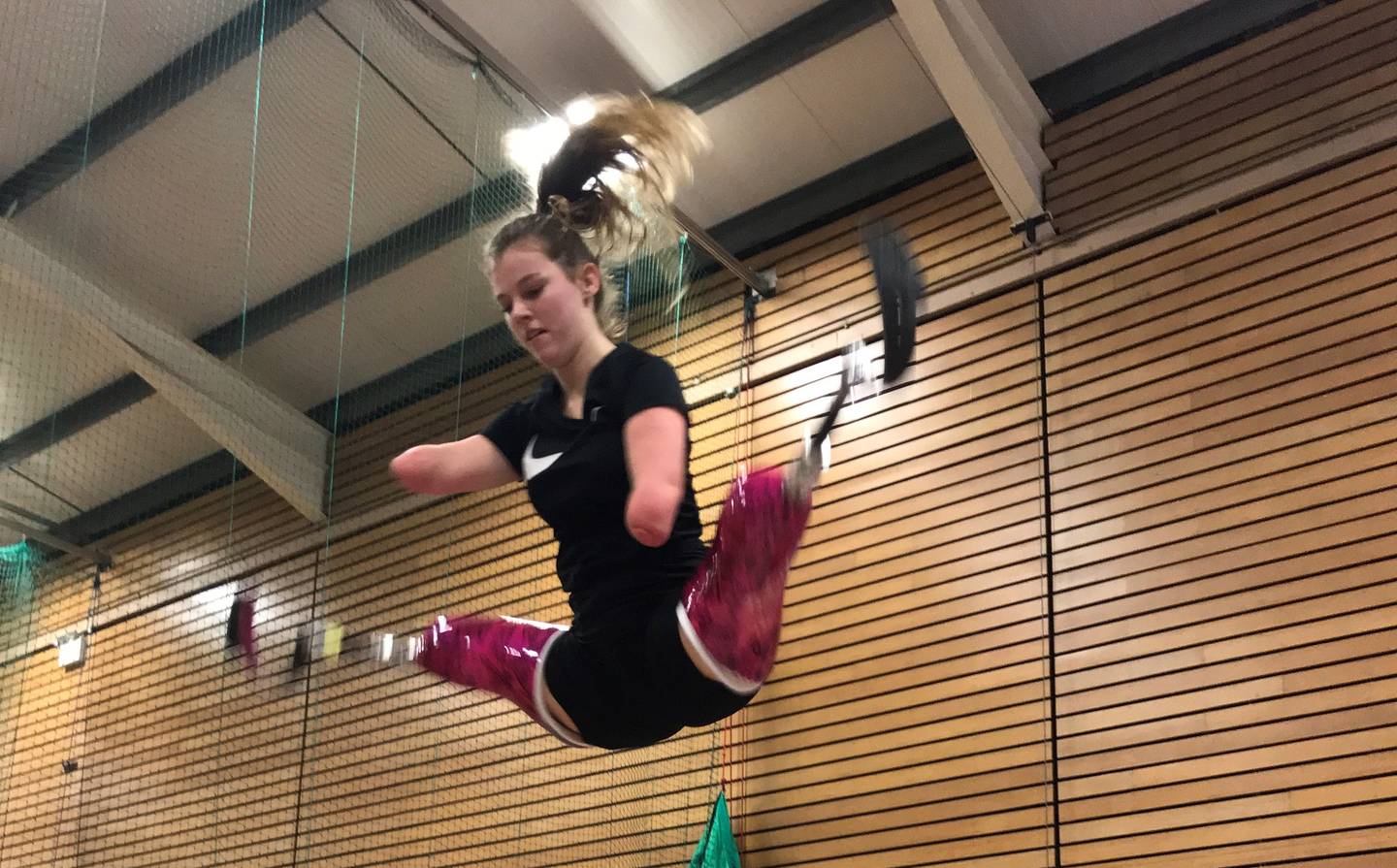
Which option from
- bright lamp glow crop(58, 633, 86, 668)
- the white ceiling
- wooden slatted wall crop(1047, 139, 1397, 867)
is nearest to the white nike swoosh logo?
the white ceiling

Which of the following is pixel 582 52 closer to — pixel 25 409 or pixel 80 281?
pixel 80 281

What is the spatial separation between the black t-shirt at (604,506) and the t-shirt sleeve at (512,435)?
10 centimetres

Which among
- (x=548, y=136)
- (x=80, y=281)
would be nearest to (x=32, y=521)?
(x=80, y=281)

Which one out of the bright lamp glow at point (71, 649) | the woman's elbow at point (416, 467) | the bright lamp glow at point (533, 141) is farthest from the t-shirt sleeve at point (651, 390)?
the bright lamp glow at point (71, 649)

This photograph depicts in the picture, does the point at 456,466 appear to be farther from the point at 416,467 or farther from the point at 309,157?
the point at 309,157

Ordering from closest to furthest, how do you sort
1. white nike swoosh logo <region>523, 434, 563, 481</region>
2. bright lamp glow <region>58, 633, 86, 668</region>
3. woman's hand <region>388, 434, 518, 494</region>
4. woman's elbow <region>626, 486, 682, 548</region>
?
1. woman's elbow <region>626, 486, 682, 548</region>
2. white nike swoosh logo <region>523, 434, 563, 481</region>
3. woman's hand <region>388, 434, 518, 494</region>
4. bright lamp glow <region>58, 633, 86, 668</region>

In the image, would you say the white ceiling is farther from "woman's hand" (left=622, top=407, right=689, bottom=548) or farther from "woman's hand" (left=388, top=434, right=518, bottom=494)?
"woman's hand" (left=622, top=407, right=689, bottom=548)

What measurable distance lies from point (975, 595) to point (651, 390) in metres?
3.70

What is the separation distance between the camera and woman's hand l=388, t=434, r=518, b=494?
2.30 m

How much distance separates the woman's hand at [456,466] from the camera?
2.30 m

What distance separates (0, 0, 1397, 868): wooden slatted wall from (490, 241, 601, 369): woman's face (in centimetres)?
229

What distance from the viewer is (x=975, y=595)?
5.48 m

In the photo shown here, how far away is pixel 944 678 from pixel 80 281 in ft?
11.9

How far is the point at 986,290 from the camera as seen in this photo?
5891 mm
